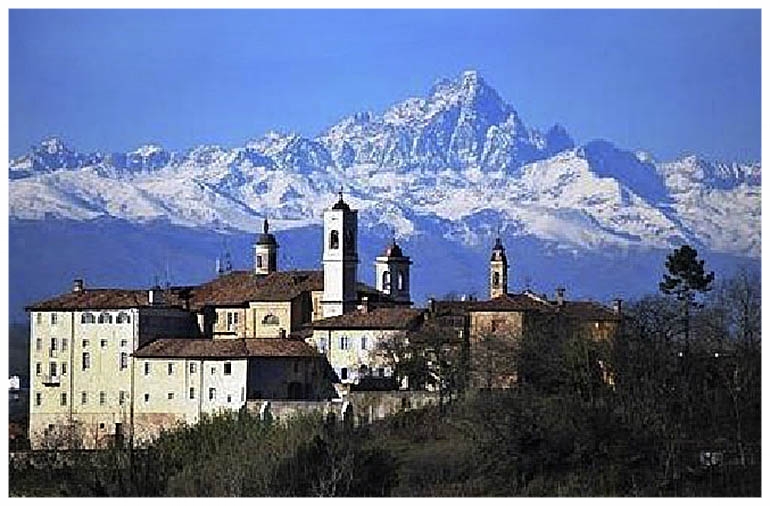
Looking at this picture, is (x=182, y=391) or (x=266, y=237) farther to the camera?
(x=266, y=237)

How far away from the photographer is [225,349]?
74.8 ft

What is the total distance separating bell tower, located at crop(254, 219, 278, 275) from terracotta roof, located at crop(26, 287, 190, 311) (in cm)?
157

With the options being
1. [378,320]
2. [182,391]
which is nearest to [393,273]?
[378,320]

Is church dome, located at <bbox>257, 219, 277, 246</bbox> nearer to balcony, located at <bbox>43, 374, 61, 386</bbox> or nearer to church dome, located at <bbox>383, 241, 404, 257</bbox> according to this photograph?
church dome, located at <bbox>383, 241, 404, 257</bbox>

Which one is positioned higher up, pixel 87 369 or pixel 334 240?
pixel 334 240

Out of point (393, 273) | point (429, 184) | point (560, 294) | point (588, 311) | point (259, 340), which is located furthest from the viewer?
point (393, 273)

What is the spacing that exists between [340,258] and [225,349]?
2055 mm

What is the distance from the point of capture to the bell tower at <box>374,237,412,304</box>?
25.0 m

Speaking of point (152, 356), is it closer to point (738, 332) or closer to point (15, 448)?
point (15, 448)

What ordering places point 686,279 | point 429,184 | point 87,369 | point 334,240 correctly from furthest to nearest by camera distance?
point 429,184 < point 334,240 < point 87,369 < point 686,279

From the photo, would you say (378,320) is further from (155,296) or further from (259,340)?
(155,296)

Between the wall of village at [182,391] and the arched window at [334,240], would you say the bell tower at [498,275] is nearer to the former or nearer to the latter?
the arched window at [334,240]
